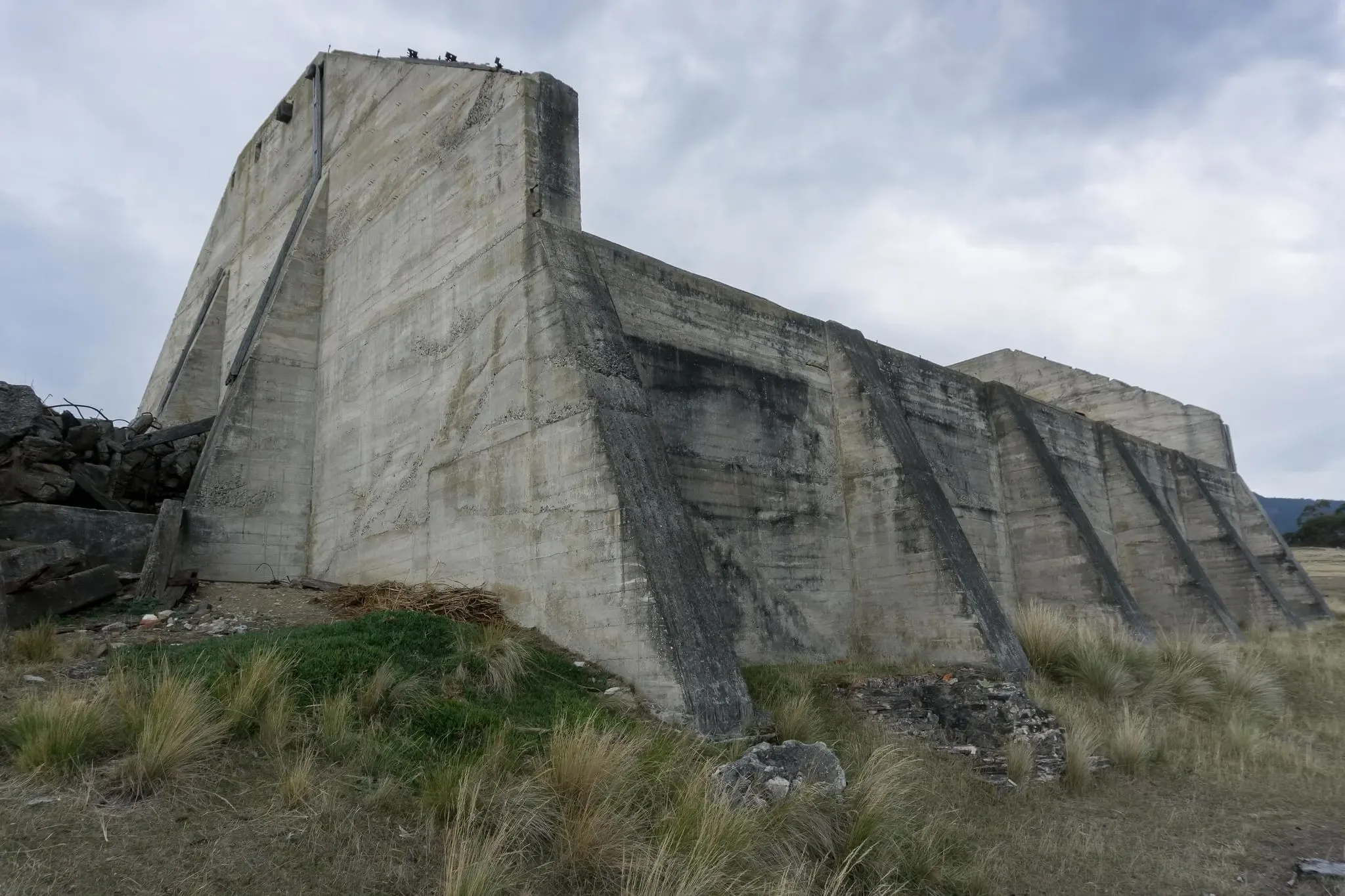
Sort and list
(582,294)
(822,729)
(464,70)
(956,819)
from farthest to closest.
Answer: (464,70)
(582,294)
(822,729)
(956,819)

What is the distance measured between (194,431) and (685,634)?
943 centimetres

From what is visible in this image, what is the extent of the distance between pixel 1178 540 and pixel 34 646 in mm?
17999

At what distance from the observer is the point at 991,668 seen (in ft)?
32.7

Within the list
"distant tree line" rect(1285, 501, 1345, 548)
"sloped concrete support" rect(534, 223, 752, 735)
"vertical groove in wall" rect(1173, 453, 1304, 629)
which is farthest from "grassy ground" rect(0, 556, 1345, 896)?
"distant tree line" rect(1285, 501, 1345, 548)

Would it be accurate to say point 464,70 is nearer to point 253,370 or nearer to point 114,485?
point 253,370

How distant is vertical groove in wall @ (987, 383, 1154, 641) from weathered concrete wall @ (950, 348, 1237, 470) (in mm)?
9228

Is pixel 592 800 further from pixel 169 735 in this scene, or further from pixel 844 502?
pixel 844 502

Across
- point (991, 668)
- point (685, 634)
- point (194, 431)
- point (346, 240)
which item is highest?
point (346, 240)

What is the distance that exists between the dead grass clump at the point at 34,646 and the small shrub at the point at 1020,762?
7.83 meters

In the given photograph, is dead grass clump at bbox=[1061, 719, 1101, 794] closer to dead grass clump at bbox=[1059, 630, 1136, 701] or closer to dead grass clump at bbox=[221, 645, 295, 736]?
dead grass clump at bbox=[1059, 630, 1136, 701]

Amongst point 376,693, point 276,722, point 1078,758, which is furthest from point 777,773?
point 1078,758

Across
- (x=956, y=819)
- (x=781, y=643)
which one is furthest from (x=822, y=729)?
(x=781, y=643)

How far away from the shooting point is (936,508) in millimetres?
11406

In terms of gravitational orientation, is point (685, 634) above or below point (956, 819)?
above
